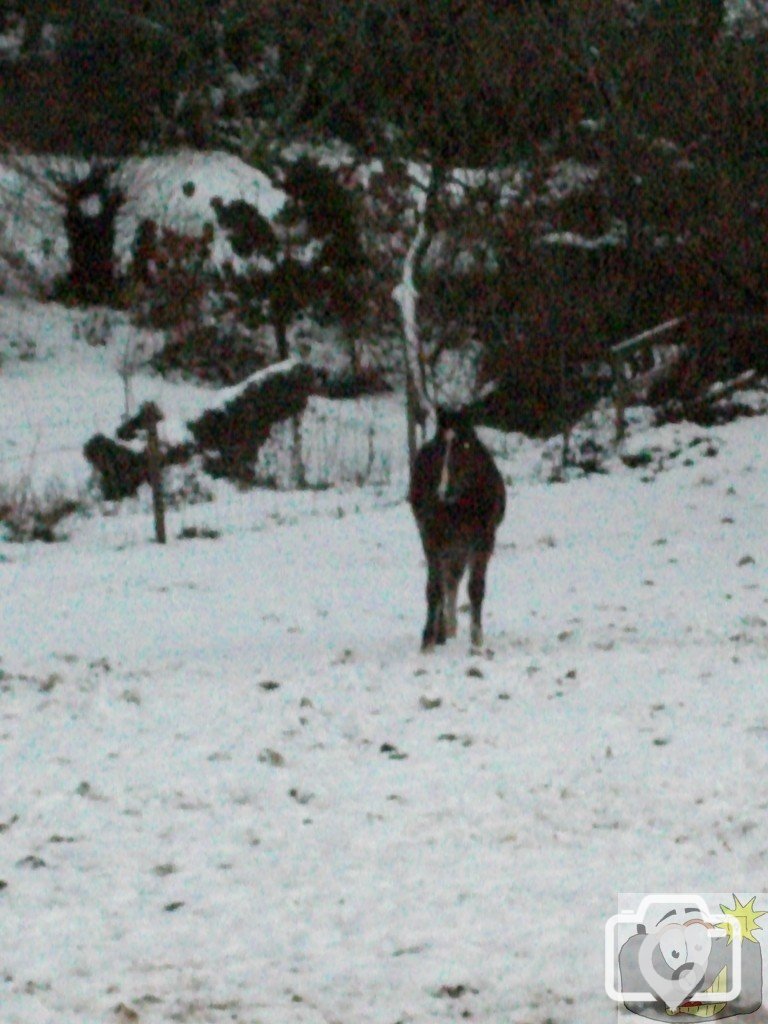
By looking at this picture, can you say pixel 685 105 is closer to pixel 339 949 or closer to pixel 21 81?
pixel 21 81

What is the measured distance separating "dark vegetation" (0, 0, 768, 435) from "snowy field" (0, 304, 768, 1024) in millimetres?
10479

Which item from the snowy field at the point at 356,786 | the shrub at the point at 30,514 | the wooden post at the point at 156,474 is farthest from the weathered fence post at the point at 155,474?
the snowy field at the point at 356,786

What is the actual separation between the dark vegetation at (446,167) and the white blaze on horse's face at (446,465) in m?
12.7

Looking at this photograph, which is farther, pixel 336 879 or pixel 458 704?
pixel 458 704

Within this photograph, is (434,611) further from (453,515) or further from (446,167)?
(446,167)

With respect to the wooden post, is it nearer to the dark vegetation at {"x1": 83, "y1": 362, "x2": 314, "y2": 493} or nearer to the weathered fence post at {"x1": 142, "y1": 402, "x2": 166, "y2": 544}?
the weathered fence post at {"x1": 142, "y1": 402, "x2": 166, "y2": 544}

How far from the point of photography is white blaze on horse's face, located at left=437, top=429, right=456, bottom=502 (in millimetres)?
9703

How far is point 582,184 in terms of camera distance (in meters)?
26.9

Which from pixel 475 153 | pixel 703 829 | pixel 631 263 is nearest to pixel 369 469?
pixel 631 263

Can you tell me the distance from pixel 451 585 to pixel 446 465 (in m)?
0.99

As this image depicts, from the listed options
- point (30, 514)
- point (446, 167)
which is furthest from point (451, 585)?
point (446, 167)

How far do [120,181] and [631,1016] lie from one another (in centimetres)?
2965

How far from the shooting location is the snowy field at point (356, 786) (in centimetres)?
438

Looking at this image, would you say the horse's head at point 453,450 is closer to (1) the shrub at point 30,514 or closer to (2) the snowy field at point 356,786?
(2) the snowy field at point 356,786
